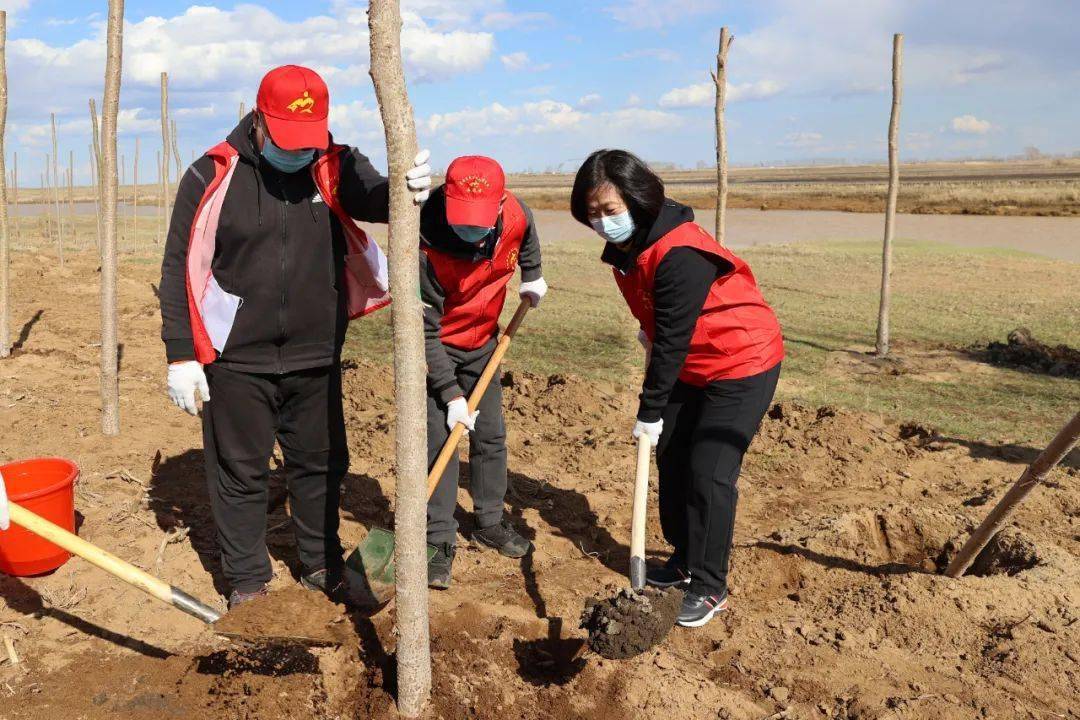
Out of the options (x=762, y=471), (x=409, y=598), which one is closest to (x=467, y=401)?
(x=409, y=598)

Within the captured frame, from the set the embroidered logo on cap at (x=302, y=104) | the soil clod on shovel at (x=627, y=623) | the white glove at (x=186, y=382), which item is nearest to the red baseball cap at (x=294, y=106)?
the embroidered logo on cap at (x=302, y=104)

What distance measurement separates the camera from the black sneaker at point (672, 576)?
3.63 metres

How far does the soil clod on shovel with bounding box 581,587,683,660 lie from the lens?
2.62 metres

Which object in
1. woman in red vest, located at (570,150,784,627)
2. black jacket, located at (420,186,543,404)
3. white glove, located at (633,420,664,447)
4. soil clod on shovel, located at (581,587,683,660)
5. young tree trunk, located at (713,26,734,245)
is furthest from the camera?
young tree trunk, located at (713,26,734,245)

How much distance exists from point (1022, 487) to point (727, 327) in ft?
4.04

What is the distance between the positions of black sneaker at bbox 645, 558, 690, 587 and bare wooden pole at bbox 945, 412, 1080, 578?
3.52 feet

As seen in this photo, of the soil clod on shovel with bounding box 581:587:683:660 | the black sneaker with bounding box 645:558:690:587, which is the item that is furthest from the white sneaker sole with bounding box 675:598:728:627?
the soil clod on shovel with bounding box 581:587:683:660

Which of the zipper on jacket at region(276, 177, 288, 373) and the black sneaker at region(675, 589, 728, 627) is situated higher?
the zipper on jacket at region(276, 177, 288, 373)

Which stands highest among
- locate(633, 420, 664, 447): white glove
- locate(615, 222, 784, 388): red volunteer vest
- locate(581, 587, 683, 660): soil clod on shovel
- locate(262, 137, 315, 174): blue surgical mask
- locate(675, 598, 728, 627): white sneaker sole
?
locate(262, 137, 315, 174): blue surgical mask

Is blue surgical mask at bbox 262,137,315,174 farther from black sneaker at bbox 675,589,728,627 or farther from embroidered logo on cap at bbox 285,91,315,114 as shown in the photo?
black sneaker at bbox 675,589,728,627

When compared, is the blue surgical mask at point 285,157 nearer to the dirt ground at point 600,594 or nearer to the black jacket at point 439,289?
the black jacket at point 439,289

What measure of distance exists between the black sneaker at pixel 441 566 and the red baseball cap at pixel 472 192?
1384 millimetres

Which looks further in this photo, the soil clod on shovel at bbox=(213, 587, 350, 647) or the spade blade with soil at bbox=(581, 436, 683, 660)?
the soil clod on shovel at bbox=(213, 587, 350, 647)

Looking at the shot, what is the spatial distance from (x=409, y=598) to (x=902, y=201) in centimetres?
4071
